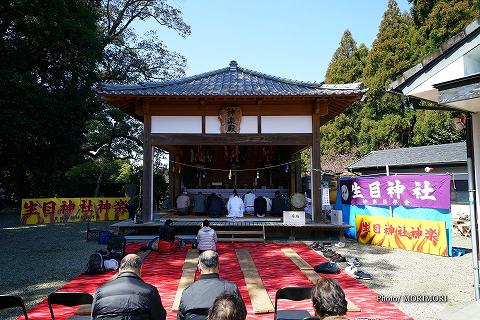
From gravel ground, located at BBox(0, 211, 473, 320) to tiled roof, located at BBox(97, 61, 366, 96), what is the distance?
4.95m

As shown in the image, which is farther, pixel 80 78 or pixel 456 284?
pixel 80 78

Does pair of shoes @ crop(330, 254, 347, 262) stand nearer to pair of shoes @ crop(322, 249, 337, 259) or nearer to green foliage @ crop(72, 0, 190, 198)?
pair of shoes @ crop(322, 249, 337, 259)

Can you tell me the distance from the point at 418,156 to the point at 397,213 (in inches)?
497

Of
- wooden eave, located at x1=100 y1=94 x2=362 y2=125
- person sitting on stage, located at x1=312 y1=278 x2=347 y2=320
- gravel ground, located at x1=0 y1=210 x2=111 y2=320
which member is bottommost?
gravel ground, located at x1=0 y1=210 x2=111 y2=320

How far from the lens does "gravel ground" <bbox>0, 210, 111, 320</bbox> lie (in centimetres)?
627

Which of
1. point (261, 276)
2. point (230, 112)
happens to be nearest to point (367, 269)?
point (261, 276)

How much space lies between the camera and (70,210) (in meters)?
16.7

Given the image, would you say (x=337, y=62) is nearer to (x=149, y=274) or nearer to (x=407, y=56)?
(x=407, y=56)

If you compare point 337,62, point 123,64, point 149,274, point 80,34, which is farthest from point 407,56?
point 149,274

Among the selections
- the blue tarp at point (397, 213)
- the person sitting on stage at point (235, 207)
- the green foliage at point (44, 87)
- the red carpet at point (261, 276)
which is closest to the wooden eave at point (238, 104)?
the person sitting on stage at point (235, 207)

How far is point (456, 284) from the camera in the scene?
6270mm

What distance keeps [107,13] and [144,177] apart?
18.2m

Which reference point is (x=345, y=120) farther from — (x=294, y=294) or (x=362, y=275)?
(x=294, y=294)

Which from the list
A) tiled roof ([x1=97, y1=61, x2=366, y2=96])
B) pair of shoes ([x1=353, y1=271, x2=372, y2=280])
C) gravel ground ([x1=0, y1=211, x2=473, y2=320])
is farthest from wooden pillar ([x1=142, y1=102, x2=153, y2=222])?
pair of shoes ([x1=353, y1=271, x2=372, y2=280])
